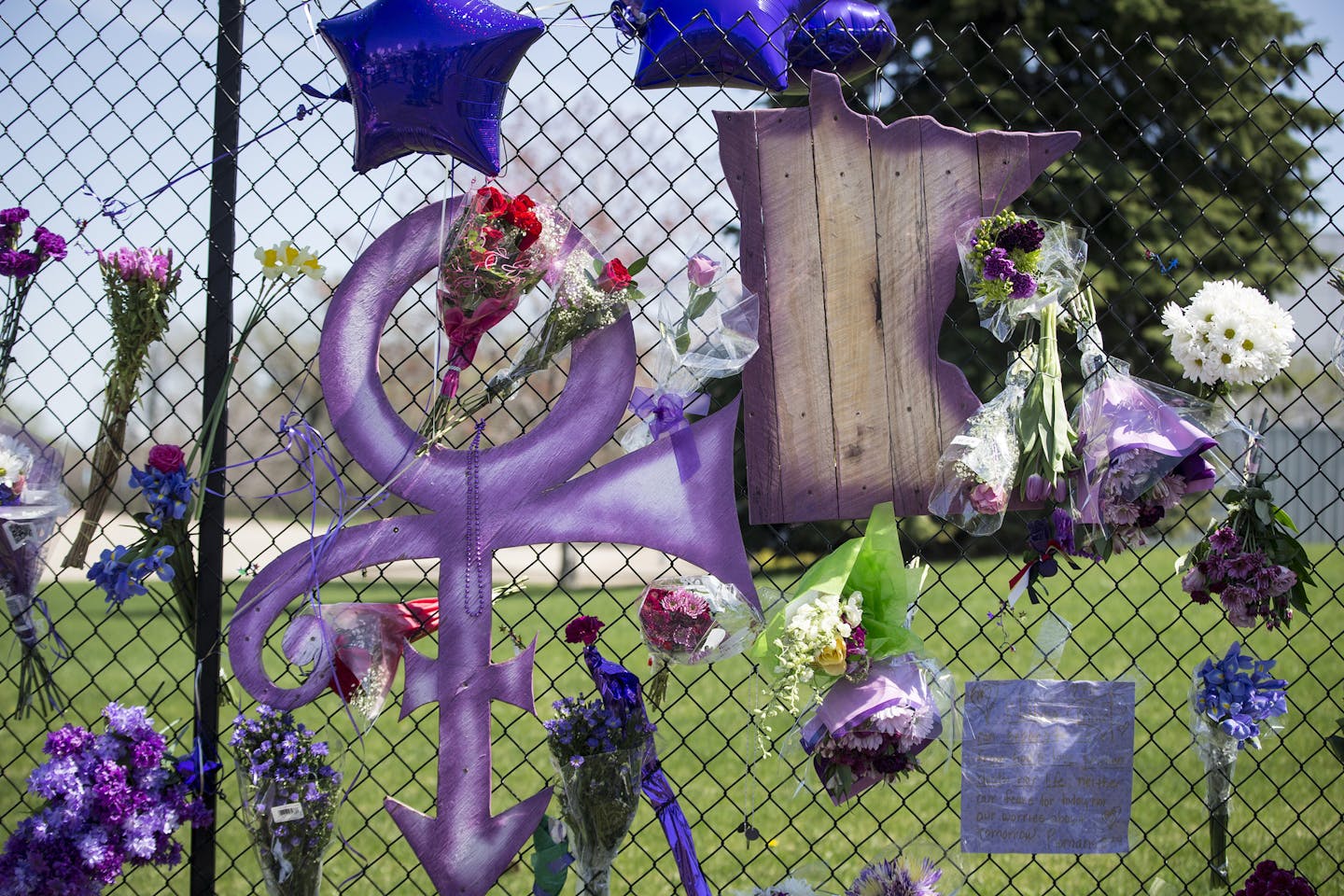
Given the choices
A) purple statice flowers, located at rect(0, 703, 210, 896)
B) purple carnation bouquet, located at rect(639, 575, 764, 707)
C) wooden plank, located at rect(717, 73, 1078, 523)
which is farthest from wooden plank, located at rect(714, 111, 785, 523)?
purple statice flowers, located at rect(0, 703, 210, 896)

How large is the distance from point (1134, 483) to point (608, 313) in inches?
45.7

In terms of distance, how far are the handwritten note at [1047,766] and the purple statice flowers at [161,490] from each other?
5.69ft

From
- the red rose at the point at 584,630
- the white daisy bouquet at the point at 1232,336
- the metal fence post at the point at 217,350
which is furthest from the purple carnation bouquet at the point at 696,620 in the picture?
the white daisy bouquet at the point at 1232,336

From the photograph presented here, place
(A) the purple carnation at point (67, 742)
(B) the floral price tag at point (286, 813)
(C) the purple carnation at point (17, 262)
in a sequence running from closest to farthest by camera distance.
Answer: (B) the floral price tag at point (286, 813) < (A) the purple carnation at point (67, 742) < (C) the purple carnation at point (17, 262)

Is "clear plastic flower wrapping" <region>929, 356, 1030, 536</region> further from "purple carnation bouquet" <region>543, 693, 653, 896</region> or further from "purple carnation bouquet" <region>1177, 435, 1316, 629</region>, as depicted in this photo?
"purple carnation bouquet" <region>543, 693, 653, 896</region>

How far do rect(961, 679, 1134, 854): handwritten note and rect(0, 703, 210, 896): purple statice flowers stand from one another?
5.61 feet

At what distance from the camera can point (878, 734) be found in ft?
7.37

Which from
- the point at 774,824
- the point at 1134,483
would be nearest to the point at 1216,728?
the point at 1134,483

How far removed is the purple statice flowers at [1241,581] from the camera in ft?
7.84

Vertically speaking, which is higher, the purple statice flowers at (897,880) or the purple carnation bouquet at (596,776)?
the purple carnation bouquet at (596,776)

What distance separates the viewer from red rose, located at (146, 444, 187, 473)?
2311 millimetres

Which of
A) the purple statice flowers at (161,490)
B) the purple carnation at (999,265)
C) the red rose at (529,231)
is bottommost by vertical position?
the purple statice flowers at (161,490)

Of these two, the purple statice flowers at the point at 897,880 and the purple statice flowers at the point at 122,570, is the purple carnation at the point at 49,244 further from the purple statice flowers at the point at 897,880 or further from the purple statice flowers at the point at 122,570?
the purple statice flowers at the point at 897,880

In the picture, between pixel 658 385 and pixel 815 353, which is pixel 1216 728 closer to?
pixel 815 353
